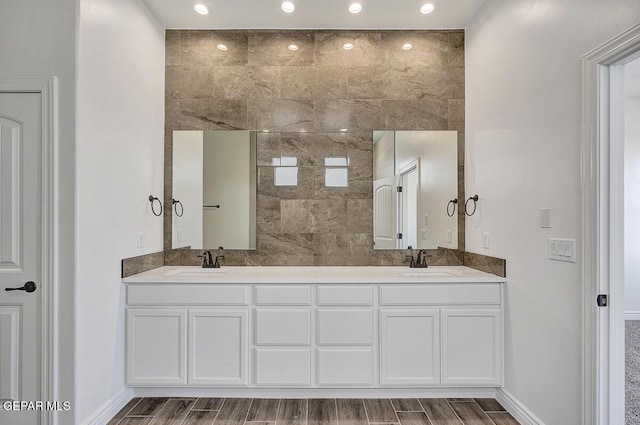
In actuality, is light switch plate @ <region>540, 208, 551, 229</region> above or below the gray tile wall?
below

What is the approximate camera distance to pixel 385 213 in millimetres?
3141

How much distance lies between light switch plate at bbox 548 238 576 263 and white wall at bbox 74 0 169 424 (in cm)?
263

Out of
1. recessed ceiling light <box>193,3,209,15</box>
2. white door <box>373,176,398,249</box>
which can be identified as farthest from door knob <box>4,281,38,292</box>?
white door <box>373,176,398,249</box>

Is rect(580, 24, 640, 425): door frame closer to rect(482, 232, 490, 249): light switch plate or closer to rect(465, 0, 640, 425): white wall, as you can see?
rect(465, 0, 640, 425): white wall

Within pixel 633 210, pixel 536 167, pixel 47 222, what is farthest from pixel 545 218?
pixel 633 210

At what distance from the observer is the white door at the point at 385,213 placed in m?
3.13

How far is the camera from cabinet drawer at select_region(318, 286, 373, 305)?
100 inches

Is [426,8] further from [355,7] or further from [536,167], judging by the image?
[536,167]

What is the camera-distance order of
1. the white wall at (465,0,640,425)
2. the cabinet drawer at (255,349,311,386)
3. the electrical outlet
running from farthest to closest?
1. the electrical outlet
2. the cabinet drawer at (255,349,311,386)
3. the white wall at (465,0,640,425)

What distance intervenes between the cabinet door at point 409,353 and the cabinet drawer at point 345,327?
104mm

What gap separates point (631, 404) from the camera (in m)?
2.46

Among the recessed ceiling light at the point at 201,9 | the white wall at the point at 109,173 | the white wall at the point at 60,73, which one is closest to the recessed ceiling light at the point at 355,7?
the recessed ceiling light at the point at 201,9

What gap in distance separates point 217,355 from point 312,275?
857 millimetres

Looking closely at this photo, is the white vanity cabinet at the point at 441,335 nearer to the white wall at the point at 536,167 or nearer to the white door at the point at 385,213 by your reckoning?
the white wall at the point at 536,167
